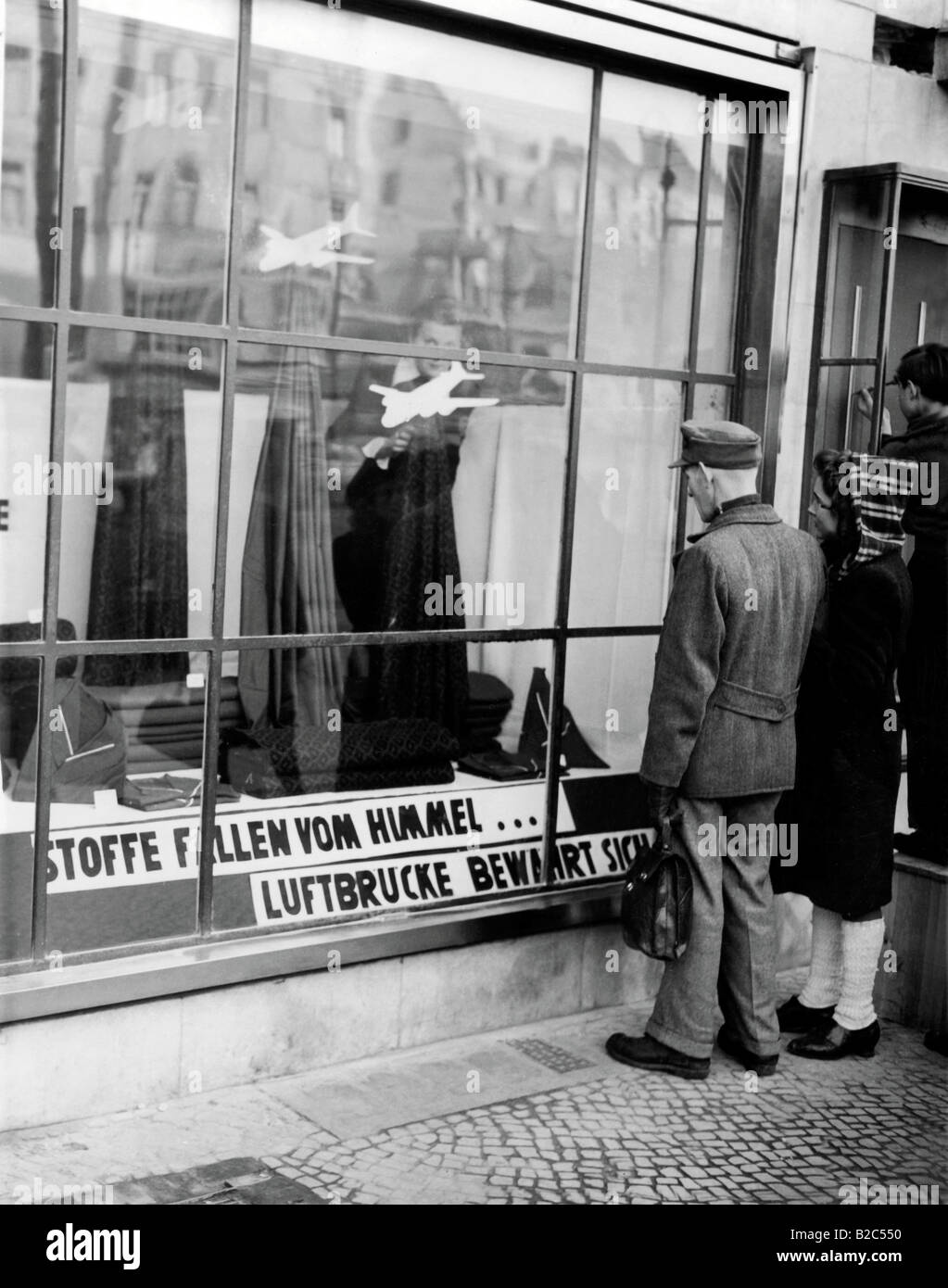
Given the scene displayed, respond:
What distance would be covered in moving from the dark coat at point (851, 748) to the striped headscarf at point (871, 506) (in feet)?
0.13

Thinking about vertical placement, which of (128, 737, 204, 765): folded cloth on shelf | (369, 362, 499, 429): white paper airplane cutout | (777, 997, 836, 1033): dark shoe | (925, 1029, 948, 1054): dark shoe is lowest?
(925, 1029, 948, 1054): dark shoe

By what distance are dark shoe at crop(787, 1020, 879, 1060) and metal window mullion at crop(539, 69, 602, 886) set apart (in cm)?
108

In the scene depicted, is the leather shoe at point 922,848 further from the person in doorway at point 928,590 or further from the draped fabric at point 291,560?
the draped fabric at point 291,560

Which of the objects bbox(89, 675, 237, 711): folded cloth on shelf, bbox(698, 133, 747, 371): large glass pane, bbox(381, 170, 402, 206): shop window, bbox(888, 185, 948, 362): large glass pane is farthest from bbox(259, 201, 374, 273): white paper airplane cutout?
bbox(888, 185, 948, 362): large glass pane

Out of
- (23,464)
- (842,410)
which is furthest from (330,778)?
(842,410)

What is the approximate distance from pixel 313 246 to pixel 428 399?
68 cm

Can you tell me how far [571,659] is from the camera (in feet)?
19.4

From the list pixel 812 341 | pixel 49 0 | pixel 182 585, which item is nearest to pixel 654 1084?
pixel 182 585

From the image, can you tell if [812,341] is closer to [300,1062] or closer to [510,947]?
[510,947]

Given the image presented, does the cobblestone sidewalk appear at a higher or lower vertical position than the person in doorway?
lower

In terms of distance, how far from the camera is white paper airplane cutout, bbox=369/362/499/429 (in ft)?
17.8

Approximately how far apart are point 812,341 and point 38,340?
3.08 m

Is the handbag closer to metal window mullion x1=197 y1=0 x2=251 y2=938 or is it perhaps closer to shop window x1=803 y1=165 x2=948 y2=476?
metal window mullion x1=197 y1=0 x2=251 y2=938

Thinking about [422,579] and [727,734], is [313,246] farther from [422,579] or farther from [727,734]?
[727,734]
